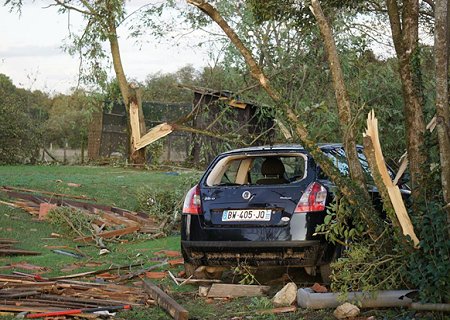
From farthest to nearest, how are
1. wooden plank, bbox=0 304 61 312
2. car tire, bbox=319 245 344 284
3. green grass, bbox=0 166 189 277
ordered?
green grass, bbox=0 166 189 277 → car tire, bbox=319 245 344 284 → wooden plank, bbox=0 304 61 312

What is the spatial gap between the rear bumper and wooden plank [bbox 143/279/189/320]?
799 mm

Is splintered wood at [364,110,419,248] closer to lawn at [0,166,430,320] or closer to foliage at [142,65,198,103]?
lawn at [0,166,430,320]

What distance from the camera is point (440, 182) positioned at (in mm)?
7660

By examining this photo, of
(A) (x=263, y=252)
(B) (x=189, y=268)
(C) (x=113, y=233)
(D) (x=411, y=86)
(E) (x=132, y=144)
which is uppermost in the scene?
(D) (x=411, y=86)

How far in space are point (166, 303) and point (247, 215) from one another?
1.58m

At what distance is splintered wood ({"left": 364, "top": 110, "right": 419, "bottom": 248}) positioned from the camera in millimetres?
7489

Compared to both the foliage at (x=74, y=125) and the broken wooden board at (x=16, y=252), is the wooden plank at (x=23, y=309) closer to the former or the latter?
the broken wooden board at (x=16, y=252)

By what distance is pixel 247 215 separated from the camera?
9.00m

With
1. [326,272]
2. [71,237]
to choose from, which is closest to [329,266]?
[326,272]

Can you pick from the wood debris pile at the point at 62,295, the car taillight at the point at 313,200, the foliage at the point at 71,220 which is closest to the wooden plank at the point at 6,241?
the foliage at the point at 71,220

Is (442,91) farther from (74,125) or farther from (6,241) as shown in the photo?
(74,125)

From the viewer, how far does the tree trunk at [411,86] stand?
25.8ft

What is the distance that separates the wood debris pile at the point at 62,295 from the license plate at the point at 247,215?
132 centimetres

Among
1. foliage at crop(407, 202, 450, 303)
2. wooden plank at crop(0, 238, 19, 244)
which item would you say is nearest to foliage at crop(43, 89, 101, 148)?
wooden plank at crop(0, 238, 19, 244)
